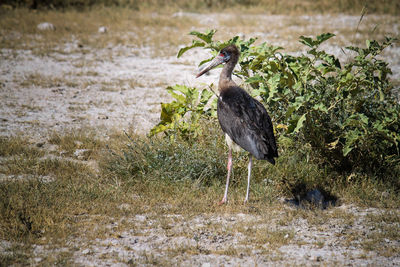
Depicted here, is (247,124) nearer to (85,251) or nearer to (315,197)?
(315,197)

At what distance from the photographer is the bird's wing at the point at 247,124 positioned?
511cm

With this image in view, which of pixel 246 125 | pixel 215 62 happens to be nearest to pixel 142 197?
pixel 246 125

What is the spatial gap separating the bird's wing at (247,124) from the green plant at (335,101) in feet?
0.70

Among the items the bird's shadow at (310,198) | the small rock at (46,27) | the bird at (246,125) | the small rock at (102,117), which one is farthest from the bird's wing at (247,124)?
the small rock at (46,27)

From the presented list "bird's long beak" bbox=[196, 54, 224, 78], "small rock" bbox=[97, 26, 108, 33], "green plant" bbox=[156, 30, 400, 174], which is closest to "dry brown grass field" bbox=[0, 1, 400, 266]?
"green plant" bbox=[156, 30, 400, 174]

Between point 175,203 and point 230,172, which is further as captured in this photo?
point 230,172

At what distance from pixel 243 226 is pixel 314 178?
143 cm

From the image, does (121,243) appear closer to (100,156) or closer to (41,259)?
(41,259)

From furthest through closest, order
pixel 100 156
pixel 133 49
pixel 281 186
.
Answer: pixel 133 49, pixel 100 156, pixel 281 186

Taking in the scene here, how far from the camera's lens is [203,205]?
210 inches

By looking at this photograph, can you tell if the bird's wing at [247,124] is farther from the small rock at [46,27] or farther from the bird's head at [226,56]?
Answer: the small rock at [46,27]

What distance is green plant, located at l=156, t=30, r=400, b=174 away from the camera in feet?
17.4

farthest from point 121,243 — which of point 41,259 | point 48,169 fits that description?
point 48,169

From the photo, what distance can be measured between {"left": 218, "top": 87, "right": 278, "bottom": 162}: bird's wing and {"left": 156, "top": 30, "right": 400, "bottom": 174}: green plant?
0.21 metres
